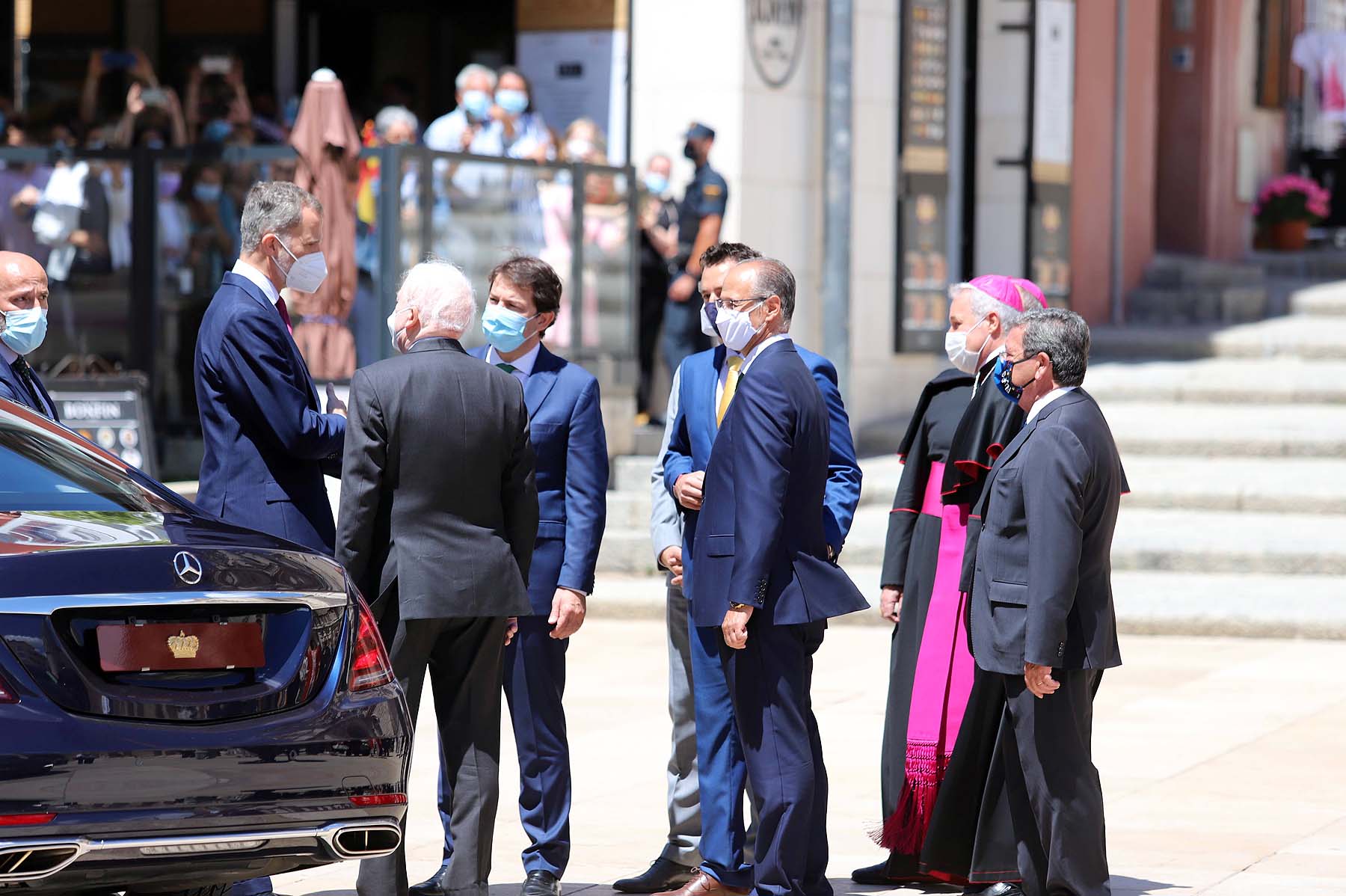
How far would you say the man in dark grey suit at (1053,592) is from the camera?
590cm

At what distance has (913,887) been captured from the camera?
21.8 ft

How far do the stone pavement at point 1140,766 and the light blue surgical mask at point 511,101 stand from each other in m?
4.14

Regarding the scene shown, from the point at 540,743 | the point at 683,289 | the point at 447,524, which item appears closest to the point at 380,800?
the point at 447,524

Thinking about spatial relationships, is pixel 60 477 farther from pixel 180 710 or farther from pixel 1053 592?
pixel 1053 592

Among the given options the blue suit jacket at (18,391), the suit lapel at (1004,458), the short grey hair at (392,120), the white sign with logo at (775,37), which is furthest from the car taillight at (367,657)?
the white sign with logo at (775,37)

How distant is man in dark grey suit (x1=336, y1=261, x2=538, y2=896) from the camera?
582cm

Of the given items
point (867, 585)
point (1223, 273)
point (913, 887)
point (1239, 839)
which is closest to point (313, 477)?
point (913, 887)

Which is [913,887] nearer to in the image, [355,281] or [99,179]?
[355,281]

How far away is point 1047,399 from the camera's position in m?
6.09

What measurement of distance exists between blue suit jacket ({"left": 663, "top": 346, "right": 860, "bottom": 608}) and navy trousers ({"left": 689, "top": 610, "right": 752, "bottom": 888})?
23 cm

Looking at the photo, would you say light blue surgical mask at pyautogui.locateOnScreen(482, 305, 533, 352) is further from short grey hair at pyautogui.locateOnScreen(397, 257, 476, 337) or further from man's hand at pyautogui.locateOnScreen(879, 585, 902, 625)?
man's hand at pyautogui.locateOnScreen(879, 585, 902, 625)

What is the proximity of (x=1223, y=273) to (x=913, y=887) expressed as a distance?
46.9 ft

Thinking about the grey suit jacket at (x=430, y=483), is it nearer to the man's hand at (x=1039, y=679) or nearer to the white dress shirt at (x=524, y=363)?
the white dress shirt at (x=524, y=363)

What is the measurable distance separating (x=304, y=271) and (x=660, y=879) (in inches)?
82.5
